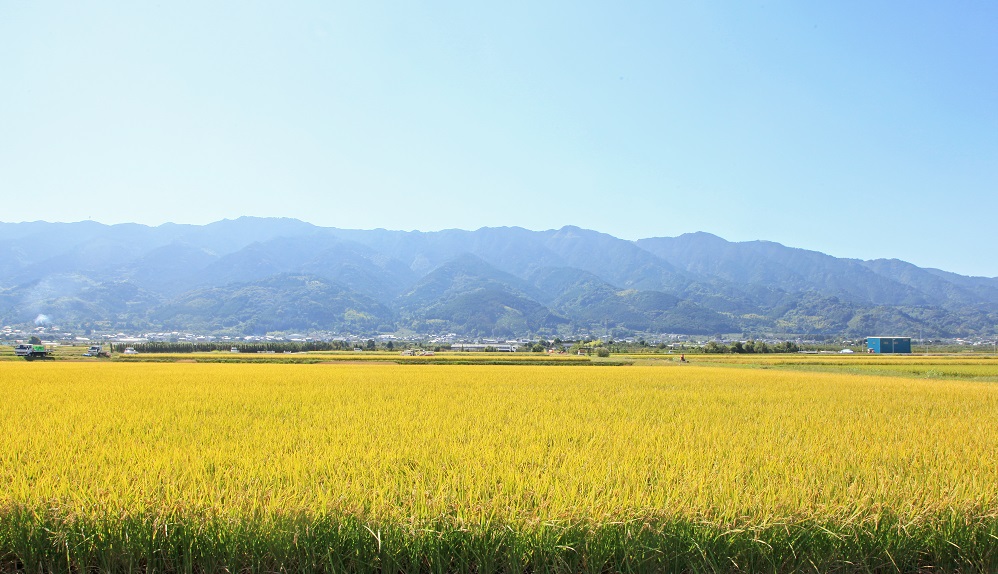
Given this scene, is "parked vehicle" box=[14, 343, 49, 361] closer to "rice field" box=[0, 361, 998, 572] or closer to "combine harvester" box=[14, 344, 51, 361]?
"combine harvester" box=[14, 344, 51, 361]

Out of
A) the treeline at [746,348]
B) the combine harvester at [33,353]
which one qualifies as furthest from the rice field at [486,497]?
the treeline at [746,348]

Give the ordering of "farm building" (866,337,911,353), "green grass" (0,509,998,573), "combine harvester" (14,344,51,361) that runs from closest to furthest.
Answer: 1. "green grass" (0,509,998,573)
2. "combine harvester" (14,344,51,361)
3. "farm building" (866,337,911,353)

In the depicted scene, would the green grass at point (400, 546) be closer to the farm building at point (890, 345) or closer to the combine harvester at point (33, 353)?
the combine harvester at point (33, 353)

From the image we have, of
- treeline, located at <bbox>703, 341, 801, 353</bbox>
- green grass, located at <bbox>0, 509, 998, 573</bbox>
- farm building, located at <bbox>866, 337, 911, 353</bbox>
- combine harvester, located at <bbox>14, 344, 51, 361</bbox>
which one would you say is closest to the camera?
green grass, located at <bbox>0, 509, 998, 573</bbox>

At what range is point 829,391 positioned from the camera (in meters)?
15.3

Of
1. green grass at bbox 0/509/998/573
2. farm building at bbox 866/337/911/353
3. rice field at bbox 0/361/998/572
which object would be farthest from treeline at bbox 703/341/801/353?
green grass at bbox 0/509/998/573

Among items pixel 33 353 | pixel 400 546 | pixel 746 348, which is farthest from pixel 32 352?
pixel 746 348

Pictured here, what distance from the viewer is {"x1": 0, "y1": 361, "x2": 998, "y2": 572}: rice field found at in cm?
342

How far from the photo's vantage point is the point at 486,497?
12.8ft

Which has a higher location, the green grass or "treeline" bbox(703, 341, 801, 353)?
the green grass

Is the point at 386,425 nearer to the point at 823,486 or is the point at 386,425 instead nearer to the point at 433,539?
the point at 433,539

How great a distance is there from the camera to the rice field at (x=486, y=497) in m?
3.42

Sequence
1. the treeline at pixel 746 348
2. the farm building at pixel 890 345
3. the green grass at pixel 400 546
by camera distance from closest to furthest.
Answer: the green grass at pixel 400 546 < the treeline at pixel 746 348 < the farm building at pixel 890 345

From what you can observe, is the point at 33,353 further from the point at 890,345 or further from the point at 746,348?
the point at 890,345
